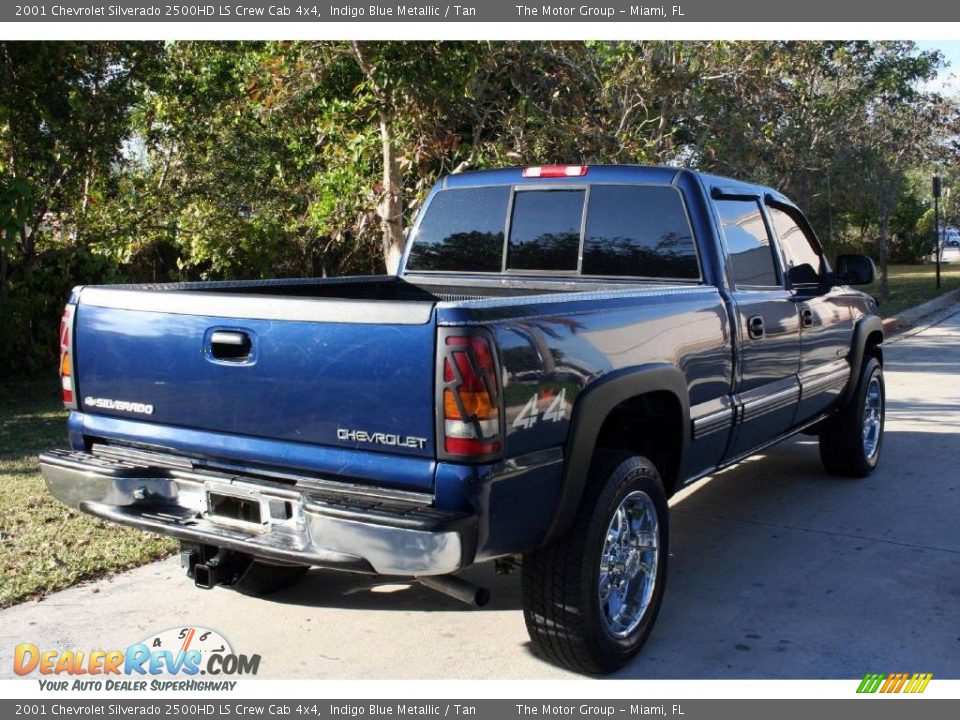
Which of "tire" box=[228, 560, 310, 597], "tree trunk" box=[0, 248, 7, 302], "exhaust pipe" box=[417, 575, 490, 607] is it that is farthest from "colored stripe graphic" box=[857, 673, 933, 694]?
"tree trunk" box=[0, 248, 7, 302]

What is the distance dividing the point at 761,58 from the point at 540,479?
1069cm

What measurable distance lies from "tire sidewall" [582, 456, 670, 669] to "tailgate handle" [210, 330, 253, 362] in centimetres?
143

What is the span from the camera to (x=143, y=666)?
4121 millimetres

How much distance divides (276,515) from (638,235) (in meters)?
2.42

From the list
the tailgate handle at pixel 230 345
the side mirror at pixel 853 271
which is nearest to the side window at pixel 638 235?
the side mirror at pixel 853 271

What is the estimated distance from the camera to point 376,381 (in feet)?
11.0

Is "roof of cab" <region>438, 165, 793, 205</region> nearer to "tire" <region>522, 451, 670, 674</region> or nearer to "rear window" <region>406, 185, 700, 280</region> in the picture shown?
"rear window" <region>406, 185, 700, 280</region>

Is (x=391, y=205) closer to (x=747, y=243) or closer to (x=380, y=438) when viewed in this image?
(x=747, y=243)

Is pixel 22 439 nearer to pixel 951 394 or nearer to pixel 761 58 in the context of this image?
pixel 951 394

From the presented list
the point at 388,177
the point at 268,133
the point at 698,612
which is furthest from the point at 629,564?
the point at 268,133

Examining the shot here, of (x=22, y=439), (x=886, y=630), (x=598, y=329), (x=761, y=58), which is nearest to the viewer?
(x=598, y=329)

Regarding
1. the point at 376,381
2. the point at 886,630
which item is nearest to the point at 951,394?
the point at 886,630

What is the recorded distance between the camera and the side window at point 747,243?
5.12 metres

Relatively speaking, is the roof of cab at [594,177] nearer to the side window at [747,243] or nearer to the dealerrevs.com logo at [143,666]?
the side window at [747,243]
